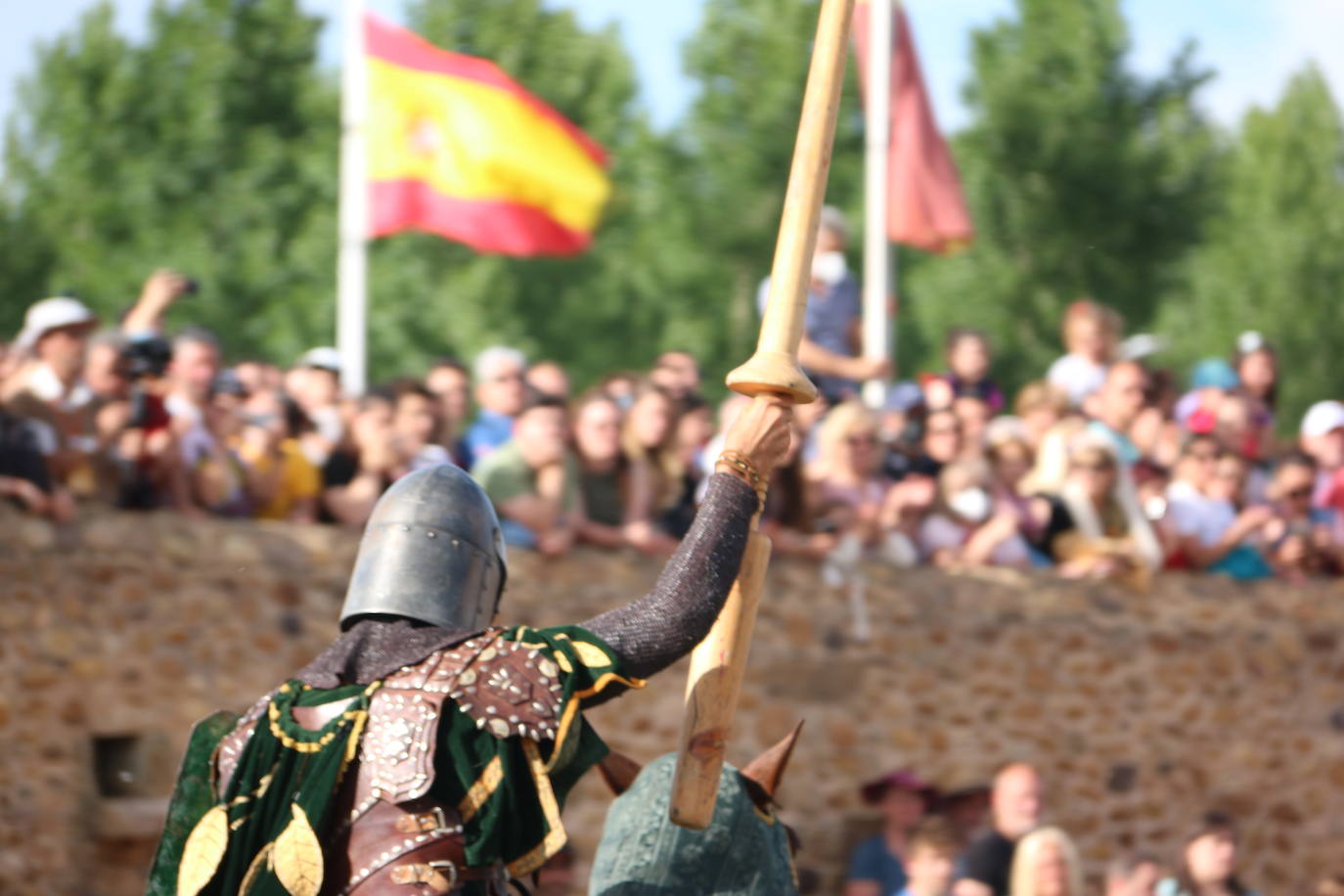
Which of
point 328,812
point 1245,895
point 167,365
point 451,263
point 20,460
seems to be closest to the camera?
point 328,812

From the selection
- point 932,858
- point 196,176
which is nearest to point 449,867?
point 932,858

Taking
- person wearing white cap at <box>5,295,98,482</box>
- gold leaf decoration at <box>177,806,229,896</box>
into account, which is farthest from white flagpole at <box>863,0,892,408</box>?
gold leaf decoration at <box>177,806,229,896</box>

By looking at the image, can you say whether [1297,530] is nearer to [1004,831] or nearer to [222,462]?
[1004,831]

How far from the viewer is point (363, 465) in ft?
28.4

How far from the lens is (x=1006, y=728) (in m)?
11.2

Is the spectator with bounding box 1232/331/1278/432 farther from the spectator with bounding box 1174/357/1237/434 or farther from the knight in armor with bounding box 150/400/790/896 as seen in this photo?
the knight in armor with bounding box 150/400/790/896

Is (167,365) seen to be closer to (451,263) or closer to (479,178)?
(479,178)

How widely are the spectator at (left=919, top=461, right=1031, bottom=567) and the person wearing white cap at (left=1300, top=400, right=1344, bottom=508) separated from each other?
201 centimetres

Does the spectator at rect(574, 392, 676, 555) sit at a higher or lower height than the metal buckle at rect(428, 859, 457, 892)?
higher

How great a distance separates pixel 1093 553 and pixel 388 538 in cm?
726

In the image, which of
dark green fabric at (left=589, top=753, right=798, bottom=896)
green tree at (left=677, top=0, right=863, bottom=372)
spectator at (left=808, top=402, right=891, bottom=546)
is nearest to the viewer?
dark green fabric at (left=589, top=753, right=798, bottom=896)

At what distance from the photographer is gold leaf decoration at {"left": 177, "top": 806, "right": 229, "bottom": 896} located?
4.09 meters

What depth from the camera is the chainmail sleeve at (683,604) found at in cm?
407

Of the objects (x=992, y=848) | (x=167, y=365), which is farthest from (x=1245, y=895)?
(x=167, y=365)
